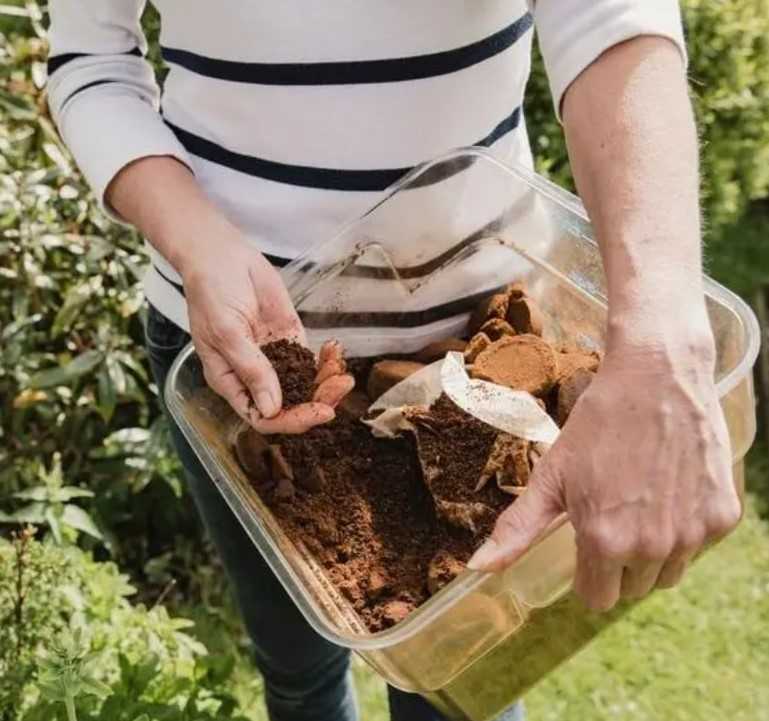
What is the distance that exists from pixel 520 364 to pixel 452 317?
0.58ft

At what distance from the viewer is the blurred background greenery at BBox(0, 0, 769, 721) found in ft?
6.89

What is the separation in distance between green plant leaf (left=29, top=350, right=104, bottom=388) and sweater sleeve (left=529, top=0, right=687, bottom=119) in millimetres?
1314

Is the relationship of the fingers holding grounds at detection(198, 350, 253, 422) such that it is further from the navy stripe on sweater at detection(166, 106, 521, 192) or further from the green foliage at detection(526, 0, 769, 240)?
the green foliage at detection(526, 0, 769, 240)

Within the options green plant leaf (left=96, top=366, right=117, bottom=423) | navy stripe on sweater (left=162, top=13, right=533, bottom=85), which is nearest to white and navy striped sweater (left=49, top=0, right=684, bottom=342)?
navy stripe on sweater (left=162, top=13, right=533, bottom=85)

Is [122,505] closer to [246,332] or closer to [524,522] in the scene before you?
[246,332]

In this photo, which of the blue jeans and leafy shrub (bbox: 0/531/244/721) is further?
leafy shrub (bbox: 0/531/244/721)

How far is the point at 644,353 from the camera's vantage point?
0.86 m

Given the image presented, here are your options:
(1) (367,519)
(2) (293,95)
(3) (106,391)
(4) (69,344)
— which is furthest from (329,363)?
(4) (69,344)

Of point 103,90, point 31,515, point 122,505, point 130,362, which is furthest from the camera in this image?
point 122,505

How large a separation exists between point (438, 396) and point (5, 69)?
1535mm

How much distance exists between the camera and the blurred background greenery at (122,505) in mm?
2100

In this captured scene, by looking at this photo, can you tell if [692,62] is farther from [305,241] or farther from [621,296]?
[621,296]

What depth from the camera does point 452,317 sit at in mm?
1287

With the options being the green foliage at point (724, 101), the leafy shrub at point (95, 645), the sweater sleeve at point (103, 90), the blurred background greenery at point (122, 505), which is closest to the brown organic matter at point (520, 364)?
the sweater sleeve at point (103, 90)
